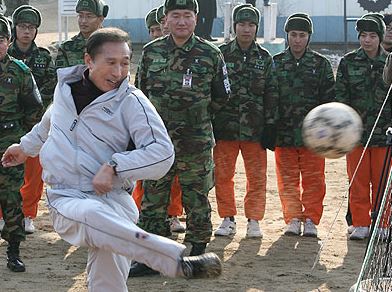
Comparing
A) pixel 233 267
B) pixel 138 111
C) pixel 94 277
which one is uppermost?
pixel 138 111

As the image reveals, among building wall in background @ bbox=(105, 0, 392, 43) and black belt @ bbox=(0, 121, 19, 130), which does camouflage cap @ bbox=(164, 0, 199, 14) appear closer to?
black belt @ bbox=(0, 121, 19, 130)

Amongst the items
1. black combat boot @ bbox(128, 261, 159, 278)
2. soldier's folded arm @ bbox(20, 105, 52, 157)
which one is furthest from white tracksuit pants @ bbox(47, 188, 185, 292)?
black combat boot @ bbox(128, 261, 159, 278)

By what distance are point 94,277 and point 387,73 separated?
12.0 ft

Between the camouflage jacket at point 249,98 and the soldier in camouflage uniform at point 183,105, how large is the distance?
1160mm

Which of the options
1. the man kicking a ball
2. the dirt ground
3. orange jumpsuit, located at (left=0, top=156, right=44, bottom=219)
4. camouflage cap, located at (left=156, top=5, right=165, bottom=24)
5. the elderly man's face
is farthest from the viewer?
camouflage cap, located at (left=156, top=5, right=165, bottom=24)

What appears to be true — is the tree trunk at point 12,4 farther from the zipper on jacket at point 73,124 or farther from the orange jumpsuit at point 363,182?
the zipper on jacket at point 73,124

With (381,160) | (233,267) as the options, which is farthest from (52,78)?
(381,160)

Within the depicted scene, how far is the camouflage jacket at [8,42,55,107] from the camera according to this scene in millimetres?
9609

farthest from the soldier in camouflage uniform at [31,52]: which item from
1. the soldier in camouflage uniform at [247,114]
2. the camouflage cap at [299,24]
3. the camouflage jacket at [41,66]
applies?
the camouflage cap at [299,24]

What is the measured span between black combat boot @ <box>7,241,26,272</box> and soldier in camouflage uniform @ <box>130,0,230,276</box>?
3.13 feet

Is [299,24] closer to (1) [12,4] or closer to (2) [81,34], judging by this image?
(2) [81,34]

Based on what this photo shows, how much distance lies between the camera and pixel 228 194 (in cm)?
969

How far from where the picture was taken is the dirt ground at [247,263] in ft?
25.9

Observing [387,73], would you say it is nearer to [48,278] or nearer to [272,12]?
[48,278]
